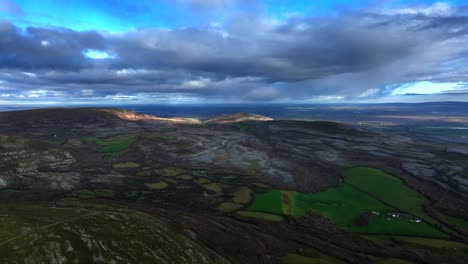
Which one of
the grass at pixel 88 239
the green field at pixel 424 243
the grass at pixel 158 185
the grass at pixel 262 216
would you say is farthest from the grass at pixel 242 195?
the green field at pixel 424 243

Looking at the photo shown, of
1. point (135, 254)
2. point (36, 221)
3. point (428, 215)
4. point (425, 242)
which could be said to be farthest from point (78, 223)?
point (428, 215)

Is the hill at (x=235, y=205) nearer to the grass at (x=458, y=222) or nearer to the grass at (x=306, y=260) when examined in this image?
the grass at (x=306, y=260)

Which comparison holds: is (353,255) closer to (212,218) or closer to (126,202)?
(212,218)

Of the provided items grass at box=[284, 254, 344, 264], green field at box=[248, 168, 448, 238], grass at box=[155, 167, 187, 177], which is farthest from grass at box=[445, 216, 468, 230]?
grass at box=[155, 167, 187, 177]

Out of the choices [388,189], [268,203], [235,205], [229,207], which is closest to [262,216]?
[268,203]

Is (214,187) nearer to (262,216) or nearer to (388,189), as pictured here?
(262,216)

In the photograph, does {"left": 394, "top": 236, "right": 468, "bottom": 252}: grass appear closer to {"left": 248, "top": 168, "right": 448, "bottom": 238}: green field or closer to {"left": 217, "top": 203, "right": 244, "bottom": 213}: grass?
{"left": 248, "top": 168, "right": 448, "bottom": 238}: green field
